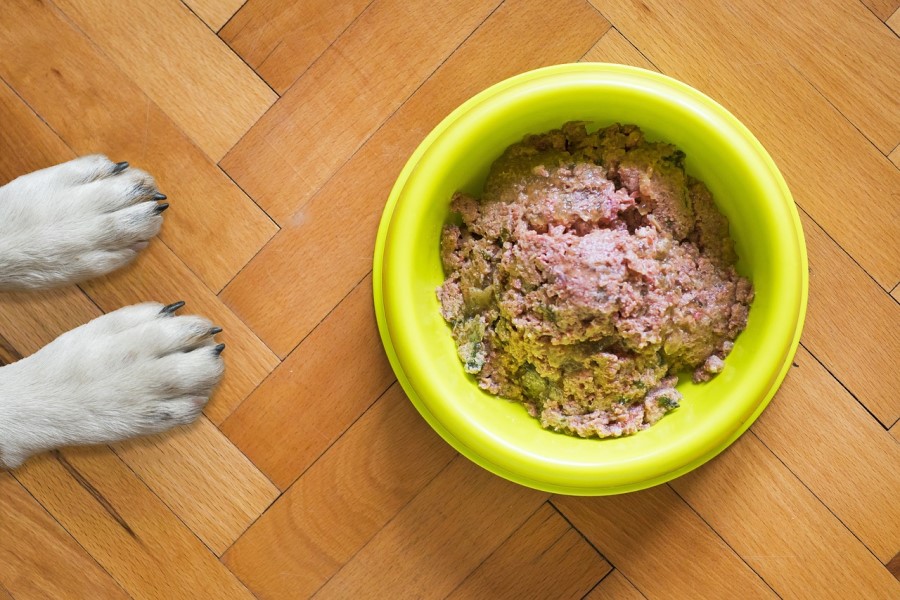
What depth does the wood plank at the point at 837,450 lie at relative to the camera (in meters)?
1.07

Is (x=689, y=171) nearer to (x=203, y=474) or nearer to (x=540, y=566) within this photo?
(x=540, y=566)

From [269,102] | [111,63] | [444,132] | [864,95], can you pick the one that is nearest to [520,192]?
[444,132]

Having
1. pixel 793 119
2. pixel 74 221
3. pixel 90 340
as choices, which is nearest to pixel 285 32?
pixel 74 221

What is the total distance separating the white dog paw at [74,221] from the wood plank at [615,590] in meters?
0.84

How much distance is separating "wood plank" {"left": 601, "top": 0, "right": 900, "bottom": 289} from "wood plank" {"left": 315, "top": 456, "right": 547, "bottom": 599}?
0.59 metres

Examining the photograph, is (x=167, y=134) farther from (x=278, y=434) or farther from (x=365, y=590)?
(x=365, y=590)

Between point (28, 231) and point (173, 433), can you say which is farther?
point (173, 433)

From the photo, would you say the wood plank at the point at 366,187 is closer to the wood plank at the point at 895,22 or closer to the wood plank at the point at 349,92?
the wood plank at the point at 349,92

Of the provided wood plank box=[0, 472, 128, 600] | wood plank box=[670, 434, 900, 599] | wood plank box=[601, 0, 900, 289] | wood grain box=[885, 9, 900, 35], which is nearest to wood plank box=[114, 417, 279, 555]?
wood plank box=[0, 472, 128, 600]

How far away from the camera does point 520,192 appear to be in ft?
3.20

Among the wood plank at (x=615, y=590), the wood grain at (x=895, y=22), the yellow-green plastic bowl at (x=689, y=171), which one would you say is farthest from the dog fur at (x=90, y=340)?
the wood grain at (x=895, y=22)

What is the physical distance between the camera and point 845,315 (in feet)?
3.51

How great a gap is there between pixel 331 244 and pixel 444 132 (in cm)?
26

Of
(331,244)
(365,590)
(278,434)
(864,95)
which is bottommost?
(365,590)
